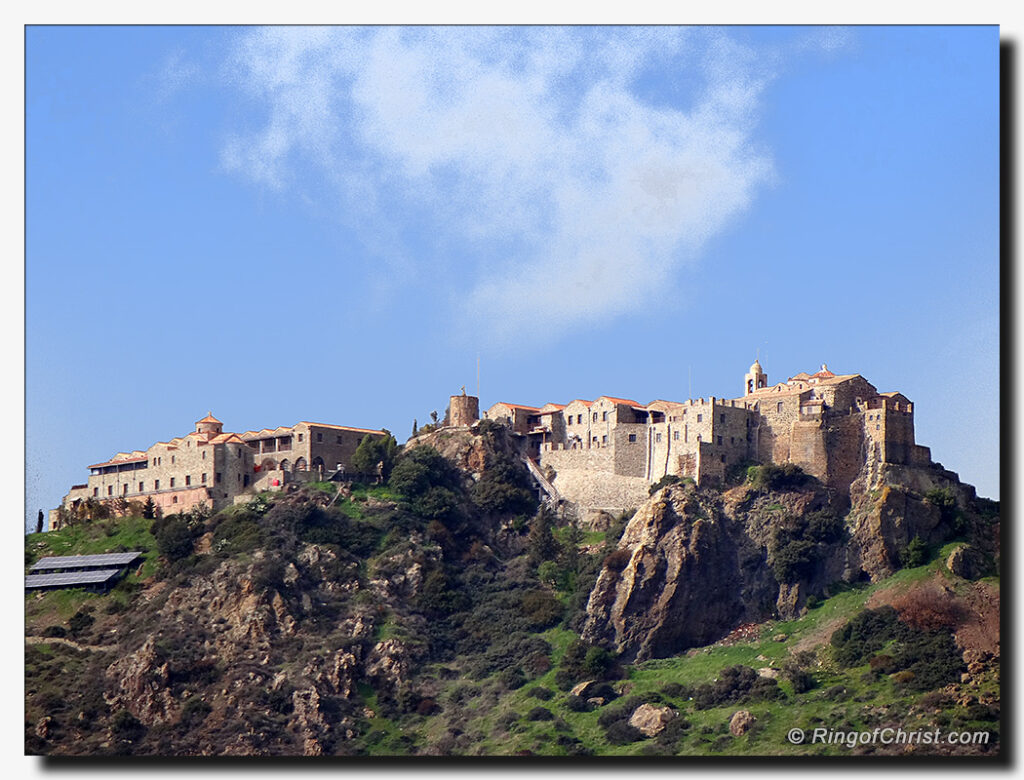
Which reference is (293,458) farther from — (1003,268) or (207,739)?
(1003,268)

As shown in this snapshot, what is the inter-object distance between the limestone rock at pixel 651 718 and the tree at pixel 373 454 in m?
26.8

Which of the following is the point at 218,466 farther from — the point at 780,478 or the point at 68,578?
the point at 780,478

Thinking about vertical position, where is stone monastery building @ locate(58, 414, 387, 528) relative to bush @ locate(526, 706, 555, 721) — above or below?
above

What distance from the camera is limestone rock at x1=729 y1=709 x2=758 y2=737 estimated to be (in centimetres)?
9338

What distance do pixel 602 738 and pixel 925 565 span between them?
20075 millimetres

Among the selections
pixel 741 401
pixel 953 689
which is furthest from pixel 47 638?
pixel 953 689

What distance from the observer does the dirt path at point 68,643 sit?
10362 cm

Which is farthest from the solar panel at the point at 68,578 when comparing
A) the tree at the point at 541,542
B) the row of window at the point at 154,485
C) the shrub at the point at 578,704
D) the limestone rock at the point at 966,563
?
the limestone rock at the point at 966,563

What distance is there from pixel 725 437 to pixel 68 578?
37.3 m

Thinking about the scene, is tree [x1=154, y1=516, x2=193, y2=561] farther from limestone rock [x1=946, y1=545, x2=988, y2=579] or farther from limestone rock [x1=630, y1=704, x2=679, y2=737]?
limestone rock [x1=946, y1=545, x2=988, y2=579]

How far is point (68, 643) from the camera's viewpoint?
4114 inches

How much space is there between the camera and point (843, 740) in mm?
89438

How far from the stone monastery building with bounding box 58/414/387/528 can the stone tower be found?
17.3 ft

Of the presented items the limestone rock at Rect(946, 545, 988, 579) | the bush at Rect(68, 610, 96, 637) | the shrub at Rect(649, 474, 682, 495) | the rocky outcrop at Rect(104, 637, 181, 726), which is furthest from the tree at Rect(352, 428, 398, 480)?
the limestone rock at Rect(946, 545, 988, 579)
